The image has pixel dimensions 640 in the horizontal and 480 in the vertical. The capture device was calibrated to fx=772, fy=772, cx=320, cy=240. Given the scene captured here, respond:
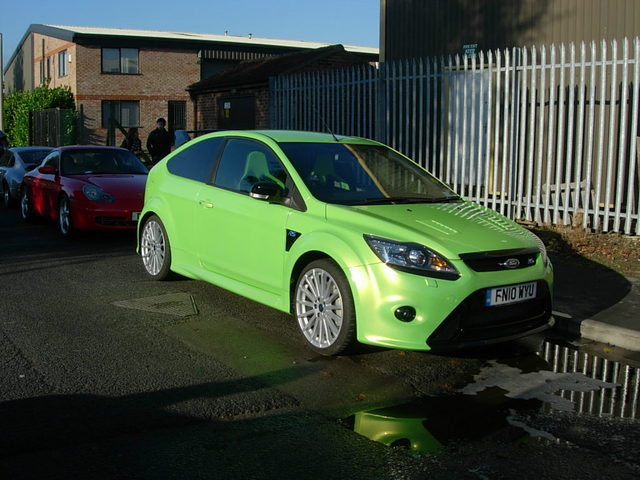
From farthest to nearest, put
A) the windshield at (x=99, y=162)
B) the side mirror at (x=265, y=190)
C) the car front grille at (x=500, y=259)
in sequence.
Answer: the windshield at (x=99, y=162) → the side mirror at (x=265, y=190) → the car front grille at (x=500, y=259)

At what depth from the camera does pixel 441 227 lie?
5.68 m

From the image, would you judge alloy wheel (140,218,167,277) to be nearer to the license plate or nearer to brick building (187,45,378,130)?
the license plate

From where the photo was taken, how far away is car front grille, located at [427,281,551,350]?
17.0ft

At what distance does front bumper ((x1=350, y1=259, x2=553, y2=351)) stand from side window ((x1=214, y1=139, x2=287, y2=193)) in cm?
145

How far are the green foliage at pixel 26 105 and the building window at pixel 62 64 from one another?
0.99 meters

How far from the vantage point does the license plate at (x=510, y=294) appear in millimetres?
5312

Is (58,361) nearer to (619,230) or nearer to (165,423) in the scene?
(165,423)

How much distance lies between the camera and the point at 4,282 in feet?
26.6

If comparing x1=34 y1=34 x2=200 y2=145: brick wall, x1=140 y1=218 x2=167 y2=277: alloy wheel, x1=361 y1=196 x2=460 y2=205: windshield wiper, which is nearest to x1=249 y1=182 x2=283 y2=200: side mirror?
x1=361 y1=196 x2=460 y2=205: windshield wiper

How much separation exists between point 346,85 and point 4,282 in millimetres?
8446

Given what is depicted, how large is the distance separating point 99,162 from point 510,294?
8.51 meters

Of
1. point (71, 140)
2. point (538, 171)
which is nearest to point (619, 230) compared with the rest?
point (538, 171)

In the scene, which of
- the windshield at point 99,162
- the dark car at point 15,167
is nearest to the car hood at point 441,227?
the windshield at point 99,162

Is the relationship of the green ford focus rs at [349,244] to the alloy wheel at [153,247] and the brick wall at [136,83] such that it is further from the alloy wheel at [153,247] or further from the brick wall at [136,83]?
the brick wall at [136,83]
